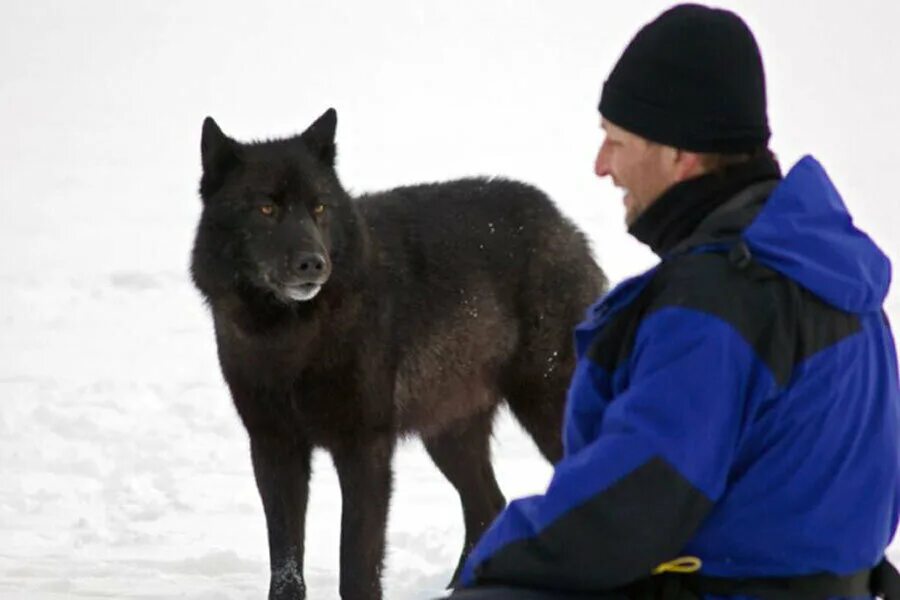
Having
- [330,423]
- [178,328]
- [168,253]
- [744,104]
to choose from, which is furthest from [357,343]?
[168,253]

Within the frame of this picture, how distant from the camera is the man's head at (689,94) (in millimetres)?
2646

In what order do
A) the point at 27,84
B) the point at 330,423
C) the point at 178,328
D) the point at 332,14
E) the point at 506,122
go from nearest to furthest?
the point at 330,423
the point at 178,328
the point at 506,122
the point at 27,84
the point at 332,14

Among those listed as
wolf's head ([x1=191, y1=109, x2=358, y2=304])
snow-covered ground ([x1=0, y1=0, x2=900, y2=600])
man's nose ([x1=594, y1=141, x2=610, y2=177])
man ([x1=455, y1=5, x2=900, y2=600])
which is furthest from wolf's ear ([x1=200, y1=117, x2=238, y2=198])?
man ([x1=455, y1=5, x2=900, y2=600])

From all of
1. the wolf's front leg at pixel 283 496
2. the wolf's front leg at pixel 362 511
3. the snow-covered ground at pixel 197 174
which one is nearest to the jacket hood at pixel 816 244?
the wolf's front leg at pixel 362 511

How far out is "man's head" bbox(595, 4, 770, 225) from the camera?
2646 mm

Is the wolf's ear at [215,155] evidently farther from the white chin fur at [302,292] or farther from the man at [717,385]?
the man at [717,385]

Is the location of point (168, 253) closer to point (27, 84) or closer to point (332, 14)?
point (27, 84)

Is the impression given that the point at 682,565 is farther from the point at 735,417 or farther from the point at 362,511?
the point at 362,511

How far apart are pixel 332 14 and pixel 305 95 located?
324 cm

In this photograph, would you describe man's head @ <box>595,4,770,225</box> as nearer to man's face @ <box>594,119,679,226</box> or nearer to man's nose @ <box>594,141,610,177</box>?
man's face @ <box>594,119,679,226</box>

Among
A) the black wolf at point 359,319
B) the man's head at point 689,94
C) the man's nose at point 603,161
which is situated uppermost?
the man's head at point 689,94

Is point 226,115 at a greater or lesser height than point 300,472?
greater

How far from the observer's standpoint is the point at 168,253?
14.4 m

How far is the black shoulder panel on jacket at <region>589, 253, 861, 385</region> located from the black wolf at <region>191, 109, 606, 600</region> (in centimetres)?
357
